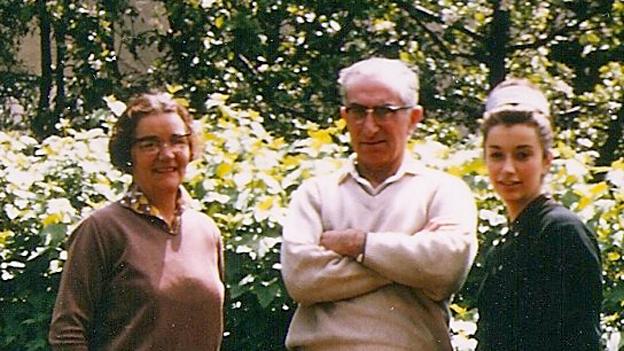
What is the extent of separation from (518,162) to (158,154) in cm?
105

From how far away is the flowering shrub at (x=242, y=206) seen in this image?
4.15 m

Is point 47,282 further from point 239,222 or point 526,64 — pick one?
point 526,64

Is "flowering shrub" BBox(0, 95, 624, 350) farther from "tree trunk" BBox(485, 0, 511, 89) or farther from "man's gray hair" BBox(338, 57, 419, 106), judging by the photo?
"tree trunk" BBox(485, 0, 511, 89)

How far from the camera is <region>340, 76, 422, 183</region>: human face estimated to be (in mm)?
3270

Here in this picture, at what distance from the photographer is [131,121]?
3.43 meters

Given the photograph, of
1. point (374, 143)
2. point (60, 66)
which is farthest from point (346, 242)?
point (60, 66)

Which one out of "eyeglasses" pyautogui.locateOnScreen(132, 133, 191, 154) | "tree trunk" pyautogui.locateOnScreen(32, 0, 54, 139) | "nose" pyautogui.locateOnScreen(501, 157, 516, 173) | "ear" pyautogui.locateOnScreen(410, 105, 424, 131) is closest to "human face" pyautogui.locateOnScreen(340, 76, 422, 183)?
"ear" pyautogui.locateOnScreen(410, 105, 424, 131)

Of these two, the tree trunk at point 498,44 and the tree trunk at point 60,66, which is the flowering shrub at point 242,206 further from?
the tree trunk at point 60,66

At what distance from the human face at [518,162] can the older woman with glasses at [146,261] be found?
92cm

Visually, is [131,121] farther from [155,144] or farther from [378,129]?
[378,129]

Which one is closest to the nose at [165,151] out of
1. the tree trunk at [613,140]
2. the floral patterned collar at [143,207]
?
the floral patterned collar at [143,207]

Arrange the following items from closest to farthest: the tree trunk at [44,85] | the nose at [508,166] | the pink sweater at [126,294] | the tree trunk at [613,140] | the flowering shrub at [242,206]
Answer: the nose at [508,166], the pink sweater at [126,294], the flowering shrub at [242,206], the tree trunk at [613,140], the tree trunk at [44,85]

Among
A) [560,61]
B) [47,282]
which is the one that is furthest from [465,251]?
[560,61]

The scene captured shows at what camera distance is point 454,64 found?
27.7ft
